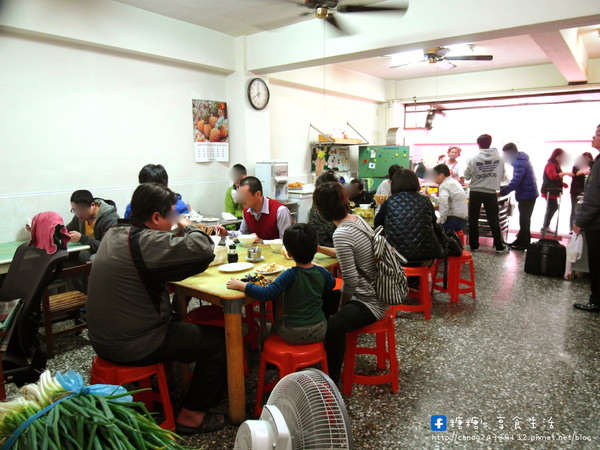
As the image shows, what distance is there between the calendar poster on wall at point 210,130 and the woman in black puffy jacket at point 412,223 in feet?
9.31

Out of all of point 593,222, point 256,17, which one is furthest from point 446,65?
point 593,222

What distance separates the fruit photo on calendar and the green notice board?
3.34m

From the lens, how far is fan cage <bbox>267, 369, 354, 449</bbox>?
101 centimetres

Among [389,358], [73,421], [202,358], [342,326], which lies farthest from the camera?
[389,358]

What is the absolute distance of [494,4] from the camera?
3609 mm

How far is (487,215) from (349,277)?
444 centimetres

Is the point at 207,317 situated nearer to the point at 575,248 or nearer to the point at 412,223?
the point at 412,223

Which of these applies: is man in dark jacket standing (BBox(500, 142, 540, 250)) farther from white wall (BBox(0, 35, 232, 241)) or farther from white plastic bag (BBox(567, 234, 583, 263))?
white wall (BBox(0, 35, 232, 241))

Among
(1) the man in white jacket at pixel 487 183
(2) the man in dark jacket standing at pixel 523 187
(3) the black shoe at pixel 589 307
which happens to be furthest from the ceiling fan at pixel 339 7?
(2) the man in dark jacket standing at pixel 523 187

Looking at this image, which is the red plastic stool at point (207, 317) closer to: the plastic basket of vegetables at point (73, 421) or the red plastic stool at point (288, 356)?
the red plastic stool at point (288, 356)

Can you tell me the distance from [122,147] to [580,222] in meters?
4.67

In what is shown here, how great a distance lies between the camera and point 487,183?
5953 millimetres

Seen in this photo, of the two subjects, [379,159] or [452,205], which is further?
[379,159]

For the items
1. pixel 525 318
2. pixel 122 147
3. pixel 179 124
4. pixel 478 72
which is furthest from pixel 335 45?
pixel 478 72
